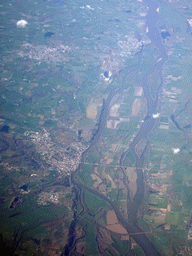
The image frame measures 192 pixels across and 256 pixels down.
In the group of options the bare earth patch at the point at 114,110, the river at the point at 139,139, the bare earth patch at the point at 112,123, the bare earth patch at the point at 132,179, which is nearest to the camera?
the river at the point at 139,139

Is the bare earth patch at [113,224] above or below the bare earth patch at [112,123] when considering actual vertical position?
below

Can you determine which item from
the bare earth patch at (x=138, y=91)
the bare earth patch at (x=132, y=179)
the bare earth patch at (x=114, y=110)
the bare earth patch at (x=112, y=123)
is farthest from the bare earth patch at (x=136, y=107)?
the bare earth patch at (x=132, y=179)

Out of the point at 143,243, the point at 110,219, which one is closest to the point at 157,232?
the point at 143,243

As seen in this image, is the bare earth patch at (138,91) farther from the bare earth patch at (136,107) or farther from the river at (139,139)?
the bare earth patch at (136,107)

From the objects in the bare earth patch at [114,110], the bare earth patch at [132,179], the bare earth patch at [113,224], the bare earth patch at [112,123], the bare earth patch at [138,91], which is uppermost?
the bare earth patch at [138,91]

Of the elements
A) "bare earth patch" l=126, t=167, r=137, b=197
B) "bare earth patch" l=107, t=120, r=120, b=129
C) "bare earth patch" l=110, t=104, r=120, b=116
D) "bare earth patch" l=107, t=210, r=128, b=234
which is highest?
"bare earth patch" l=110, t=104, r=120, b=116

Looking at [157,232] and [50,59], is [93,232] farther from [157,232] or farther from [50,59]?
[50,59]

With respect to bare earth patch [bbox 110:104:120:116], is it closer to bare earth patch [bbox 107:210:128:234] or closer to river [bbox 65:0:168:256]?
river [bbox 65:0:168:256]

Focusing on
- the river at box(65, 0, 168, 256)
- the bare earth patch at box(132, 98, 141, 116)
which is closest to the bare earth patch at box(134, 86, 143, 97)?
the river at box(65, 0, 168, 256)

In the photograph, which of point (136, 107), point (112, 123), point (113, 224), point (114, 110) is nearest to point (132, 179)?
point (113, 224)

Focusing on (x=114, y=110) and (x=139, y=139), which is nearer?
(x=139, y=139)

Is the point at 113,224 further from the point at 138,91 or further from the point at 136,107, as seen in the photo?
the point at 138,91
